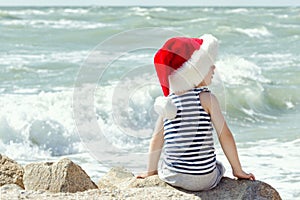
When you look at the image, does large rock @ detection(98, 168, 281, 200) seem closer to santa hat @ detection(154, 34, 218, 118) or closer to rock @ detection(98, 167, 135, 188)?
santa hat @ detection(154, 34, 218, 118)

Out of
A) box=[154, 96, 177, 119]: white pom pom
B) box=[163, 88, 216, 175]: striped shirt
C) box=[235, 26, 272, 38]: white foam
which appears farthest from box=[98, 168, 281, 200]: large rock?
box=[235, 26, 272, 38]: white foam

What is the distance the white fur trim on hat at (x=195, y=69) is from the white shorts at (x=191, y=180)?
46cm

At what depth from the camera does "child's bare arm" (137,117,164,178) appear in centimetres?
324

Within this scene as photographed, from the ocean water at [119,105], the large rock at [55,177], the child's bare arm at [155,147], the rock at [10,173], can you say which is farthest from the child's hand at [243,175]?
the rock at [10,173]

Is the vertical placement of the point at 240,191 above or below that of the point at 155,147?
below

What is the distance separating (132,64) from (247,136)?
21.6 ft

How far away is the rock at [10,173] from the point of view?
3869 millimetres

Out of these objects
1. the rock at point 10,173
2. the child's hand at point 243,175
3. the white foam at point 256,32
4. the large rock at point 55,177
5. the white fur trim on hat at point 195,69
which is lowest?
the white foam at point 256,32

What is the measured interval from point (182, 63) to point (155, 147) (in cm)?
51

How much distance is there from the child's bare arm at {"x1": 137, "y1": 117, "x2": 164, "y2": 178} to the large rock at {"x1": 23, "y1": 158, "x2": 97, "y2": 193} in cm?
54

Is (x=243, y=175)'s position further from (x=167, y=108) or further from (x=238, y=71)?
(x=238, y=71)

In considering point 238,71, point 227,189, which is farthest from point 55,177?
point 238,71

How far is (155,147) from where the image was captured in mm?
3275

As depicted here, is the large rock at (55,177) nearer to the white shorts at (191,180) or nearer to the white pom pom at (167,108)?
the white shorts at (191,180)
